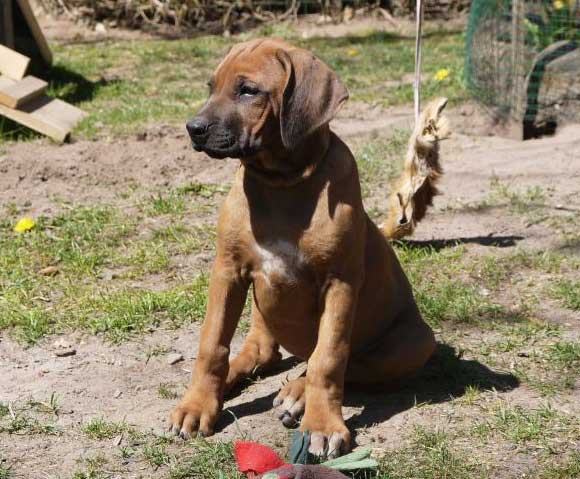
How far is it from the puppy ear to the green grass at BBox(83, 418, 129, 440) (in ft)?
4.44

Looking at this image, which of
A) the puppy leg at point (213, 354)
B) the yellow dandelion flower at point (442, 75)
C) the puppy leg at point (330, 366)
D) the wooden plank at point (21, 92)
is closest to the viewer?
the puppy leg at point (330, 366)

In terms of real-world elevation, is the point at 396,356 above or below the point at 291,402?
above

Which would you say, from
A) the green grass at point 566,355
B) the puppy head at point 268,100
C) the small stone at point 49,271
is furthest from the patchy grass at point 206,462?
the small stone at point 49,271

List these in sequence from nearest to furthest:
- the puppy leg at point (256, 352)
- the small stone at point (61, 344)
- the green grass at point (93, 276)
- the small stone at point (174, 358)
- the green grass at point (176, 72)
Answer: the puppy leg at point (256, 352) < the small stone at point (174, 358) < the small stone at point (61, 344) < the green grass at point (93, 276) < the green grass at point (176, 72)

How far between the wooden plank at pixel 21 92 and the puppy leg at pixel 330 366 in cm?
496

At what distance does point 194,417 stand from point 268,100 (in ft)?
4.26

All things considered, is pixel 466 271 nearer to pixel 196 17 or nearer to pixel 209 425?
pixel 209 425

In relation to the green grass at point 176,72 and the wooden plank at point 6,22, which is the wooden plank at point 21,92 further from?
the wooden plank at point 6,22

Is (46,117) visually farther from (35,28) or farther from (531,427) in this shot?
(531,427)

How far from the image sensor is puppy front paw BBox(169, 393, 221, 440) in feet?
13.1

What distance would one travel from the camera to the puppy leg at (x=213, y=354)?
159 inches

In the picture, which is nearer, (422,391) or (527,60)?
(422,391)

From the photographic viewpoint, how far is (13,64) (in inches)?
338

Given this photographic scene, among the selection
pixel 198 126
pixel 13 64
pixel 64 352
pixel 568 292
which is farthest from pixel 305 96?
pixel 13 64
